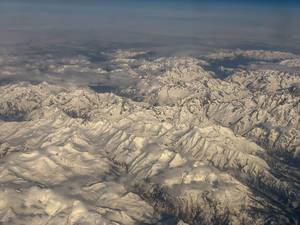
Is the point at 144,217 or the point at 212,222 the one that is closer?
the point at 144,217

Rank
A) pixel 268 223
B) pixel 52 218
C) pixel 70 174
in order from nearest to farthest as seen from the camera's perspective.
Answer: pixel 52 218 → pixel 268 223 → pixel 70 174

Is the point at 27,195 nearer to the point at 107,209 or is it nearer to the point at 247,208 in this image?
the point at 107,209

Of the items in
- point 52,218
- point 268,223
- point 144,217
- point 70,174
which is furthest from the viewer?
point 70,174

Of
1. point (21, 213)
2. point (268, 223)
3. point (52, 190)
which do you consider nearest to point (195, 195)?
point (268, 223)

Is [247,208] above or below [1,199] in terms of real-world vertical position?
below

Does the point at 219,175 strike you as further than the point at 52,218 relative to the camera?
Result: Yes

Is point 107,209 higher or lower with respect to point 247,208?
higher

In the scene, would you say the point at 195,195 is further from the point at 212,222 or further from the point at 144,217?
the point at 144,217

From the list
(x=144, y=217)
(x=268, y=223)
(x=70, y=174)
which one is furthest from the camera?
(x=70, y=174)

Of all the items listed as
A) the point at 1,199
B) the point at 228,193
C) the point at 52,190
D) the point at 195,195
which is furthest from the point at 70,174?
the point at 228,193
